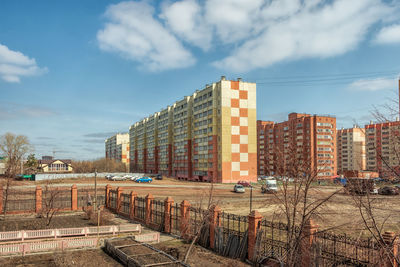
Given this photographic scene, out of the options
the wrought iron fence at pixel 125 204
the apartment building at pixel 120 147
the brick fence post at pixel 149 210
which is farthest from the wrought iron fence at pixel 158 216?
the apartment building at pixel 120 147

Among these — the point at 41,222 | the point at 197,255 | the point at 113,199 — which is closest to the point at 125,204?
the point at 113,199

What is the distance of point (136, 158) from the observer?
136 metres

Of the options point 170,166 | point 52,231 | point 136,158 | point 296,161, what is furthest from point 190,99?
point 296,161

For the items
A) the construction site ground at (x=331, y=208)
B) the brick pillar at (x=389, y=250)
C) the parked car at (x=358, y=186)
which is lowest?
the construction site ground at (x=331, y=208)

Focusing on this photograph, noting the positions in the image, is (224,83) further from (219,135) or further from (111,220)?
(111,220)

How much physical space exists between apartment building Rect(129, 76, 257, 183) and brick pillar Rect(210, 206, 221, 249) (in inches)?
2137

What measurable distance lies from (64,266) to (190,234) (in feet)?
23.3

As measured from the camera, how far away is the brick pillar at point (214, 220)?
55.7 feet

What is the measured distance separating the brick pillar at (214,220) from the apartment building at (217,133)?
54.3 metres

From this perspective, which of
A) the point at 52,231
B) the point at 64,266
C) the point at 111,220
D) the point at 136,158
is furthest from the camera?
the point at 136,158

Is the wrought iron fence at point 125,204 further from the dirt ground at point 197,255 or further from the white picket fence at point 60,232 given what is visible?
the dirt ground at point 197,255

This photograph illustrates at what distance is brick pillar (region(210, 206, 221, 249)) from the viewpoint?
1697cm

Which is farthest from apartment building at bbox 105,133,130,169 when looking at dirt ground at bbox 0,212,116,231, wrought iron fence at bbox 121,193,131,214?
wrought iron fence at bbox 121,193,131,214

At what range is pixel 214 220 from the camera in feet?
56.2
